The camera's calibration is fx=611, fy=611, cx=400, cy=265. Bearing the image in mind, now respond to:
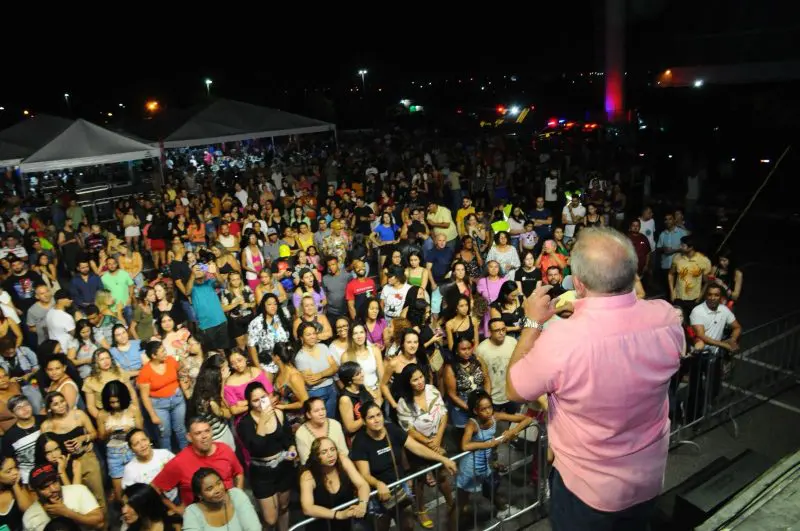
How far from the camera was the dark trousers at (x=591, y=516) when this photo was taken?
217 cm

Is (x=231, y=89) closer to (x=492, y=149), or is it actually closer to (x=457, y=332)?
(x=492, y=149)

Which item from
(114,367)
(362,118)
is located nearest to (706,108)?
(114,367)

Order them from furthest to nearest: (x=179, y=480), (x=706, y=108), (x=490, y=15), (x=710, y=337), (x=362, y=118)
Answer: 1. (x=490, y=15)
2. (x=362, y=118)
3. (x=706, y=108)
4. (x=710, y=337)
5. (x=179, y=480)

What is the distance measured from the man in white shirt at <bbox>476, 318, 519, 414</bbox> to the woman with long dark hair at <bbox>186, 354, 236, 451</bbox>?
2.40 metres

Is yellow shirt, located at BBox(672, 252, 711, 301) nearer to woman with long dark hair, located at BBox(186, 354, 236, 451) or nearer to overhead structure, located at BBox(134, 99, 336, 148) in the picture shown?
woman with long dark hair, located at BBox(186, 354, 236, 451)

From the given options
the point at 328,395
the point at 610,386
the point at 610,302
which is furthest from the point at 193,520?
the point at 610,302

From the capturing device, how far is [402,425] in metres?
5.16

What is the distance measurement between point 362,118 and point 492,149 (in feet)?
84.3

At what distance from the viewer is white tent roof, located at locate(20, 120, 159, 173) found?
13695 mm

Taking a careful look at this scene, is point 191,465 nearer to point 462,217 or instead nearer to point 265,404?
point 265,404

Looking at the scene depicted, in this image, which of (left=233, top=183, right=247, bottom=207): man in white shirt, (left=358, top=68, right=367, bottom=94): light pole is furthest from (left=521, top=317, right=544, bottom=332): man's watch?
(left=358, top=68, right=367, bottom=94): light pole

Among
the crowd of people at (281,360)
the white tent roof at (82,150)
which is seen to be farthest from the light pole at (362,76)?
the crowd of people at (281,360)

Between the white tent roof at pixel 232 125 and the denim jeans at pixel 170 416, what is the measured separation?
454 inches

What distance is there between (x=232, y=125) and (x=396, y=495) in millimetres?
14997
